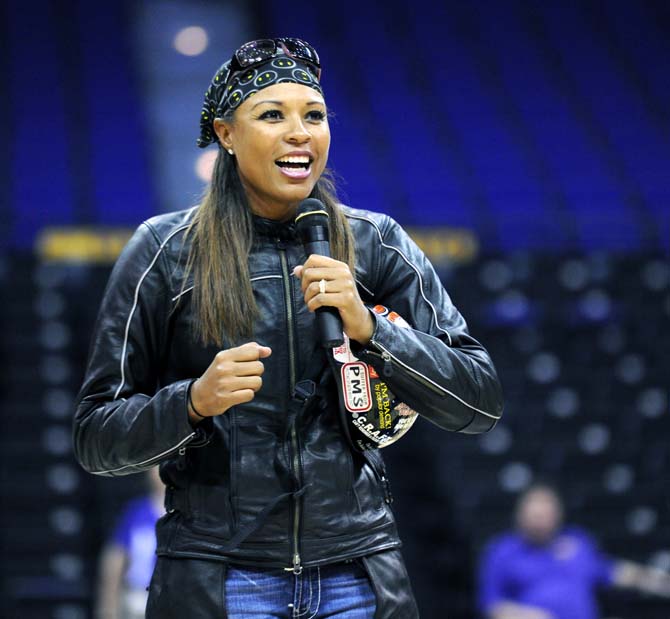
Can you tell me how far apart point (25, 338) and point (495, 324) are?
363 centimetres

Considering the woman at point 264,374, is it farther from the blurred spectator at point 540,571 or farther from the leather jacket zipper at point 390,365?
the blurred spectator at point 540,571

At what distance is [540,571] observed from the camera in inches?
246

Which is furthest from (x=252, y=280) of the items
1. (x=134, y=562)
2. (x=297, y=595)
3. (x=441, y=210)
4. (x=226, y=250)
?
(x=441, y=210)

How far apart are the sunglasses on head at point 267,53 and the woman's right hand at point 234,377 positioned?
65 centimetres

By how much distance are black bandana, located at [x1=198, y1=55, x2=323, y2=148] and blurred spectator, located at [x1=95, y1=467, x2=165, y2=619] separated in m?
3.36

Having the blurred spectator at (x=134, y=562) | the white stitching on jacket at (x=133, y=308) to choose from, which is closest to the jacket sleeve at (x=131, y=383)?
the white stitching on jacket at (x=133, y=308)

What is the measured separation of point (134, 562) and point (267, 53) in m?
3.74

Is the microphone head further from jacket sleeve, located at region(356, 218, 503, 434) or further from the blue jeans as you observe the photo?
the blue jeans

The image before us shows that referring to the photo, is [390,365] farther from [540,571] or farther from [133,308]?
[540,571]

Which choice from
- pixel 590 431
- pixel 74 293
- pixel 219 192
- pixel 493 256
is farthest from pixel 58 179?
pixel 219 192

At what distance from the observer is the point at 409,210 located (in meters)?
11.8

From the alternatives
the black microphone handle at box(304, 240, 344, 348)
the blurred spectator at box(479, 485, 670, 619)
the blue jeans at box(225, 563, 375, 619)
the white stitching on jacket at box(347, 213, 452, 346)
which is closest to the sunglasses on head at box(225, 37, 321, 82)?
the white stitching on jacket at box(347, 213, 452, 346)

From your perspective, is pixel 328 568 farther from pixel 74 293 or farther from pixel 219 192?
pixel 74 293

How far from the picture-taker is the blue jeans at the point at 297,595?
2189 millimetres
